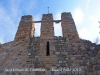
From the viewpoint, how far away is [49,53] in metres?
7.77

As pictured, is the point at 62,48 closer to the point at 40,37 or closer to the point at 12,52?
the point at 40,37

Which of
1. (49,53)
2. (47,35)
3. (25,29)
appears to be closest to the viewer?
(49,53)

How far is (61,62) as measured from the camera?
24.6 ft

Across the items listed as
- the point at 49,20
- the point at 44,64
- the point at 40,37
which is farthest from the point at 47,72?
the point at 49,20

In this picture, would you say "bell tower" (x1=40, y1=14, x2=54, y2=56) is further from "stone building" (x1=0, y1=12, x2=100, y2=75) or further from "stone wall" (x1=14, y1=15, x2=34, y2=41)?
"stone wall" (x1=14, y1=15, x2=34, y2=41)

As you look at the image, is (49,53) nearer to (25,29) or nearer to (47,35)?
(47,35)

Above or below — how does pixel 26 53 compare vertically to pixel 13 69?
above

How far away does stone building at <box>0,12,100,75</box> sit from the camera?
734 cm

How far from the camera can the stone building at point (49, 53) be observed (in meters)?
7.34

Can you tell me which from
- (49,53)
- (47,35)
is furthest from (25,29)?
(49,53)

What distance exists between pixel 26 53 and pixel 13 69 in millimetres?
850

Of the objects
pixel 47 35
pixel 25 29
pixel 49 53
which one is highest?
pixel 25 29

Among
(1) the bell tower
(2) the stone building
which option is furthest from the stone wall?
(1) the bell tower

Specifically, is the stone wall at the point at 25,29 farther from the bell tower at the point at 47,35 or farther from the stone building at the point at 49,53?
the bell tower at the point at 47,35
